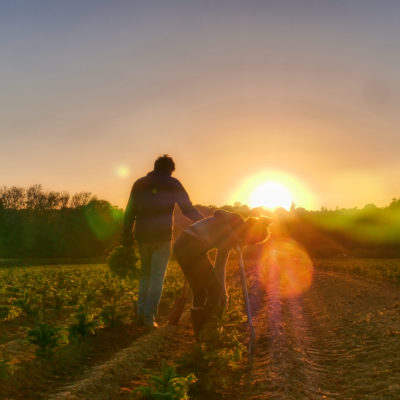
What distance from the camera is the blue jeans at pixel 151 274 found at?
710 centimetres

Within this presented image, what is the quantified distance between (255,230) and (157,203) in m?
1.79

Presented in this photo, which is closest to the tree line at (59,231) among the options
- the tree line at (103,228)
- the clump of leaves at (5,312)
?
the tree line at (103,228)

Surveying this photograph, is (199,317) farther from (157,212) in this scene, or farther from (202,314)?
(157,212)

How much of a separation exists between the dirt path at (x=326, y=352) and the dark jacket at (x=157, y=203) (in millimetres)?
2337

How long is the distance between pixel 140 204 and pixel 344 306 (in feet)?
22.7

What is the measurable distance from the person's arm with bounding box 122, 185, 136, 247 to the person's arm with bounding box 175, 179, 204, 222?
0.73m

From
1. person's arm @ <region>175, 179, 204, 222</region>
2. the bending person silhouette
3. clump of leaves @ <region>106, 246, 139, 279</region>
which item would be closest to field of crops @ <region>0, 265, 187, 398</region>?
clump of leaves @ <region>106, 246, 139, 279</region>

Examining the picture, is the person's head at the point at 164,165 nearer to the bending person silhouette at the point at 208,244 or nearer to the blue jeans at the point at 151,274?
the blue jeans at the point at 151,274

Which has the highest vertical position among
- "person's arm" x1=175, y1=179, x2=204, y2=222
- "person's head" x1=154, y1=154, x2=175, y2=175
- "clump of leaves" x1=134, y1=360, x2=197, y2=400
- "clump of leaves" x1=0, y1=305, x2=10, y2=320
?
"person's head" x1=154, y1=154, x2=175, y2=175

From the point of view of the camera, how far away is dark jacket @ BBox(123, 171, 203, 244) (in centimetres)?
707

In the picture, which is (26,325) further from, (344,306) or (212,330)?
(344,306)

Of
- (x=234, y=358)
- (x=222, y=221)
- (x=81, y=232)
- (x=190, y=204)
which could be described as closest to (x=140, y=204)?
(x=190, y=204)

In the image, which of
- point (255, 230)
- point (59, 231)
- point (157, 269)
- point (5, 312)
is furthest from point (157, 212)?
point (59, 231)

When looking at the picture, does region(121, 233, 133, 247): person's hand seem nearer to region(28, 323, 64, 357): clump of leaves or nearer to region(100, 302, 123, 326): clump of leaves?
region(100, 302, 123, 326): clump of leaves
